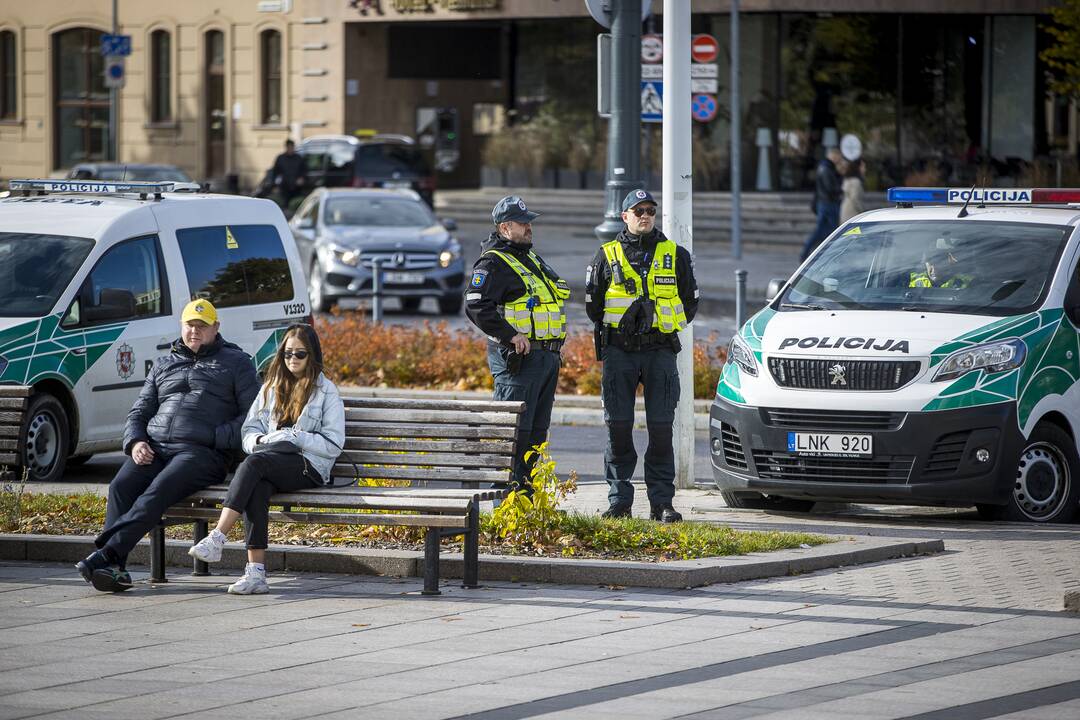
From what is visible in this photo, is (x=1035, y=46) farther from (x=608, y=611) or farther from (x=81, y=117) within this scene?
(x=608, y=611)

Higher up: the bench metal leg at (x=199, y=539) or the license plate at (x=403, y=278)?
the license plate at (x=403, y=278)

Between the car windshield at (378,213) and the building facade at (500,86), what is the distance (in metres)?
4.73

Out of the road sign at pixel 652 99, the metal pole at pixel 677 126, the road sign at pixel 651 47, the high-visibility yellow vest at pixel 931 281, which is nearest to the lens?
the high-visibility yellow vest at pixel 931 281

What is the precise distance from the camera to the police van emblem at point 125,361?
41.4 feet

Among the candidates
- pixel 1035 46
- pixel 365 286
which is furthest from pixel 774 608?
pixel 1035 46

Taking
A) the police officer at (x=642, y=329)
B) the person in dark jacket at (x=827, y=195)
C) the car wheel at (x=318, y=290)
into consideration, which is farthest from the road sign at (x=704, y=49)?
the police officer at (x=642, y=329)

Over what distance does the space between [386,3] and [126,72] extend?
10.2m

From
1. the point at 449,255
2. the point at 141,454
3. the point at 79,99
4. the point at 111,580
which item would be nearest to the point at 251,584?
the point at 111,580

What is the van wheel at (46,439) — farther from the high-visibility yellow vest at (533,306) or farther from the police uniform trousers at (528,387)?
the high-visibility yellow vest at (533,306)

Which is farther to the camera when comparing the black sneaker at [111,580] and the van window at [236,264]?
the van window at [236,264]

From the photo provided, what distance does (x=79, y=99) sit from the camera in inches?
2078

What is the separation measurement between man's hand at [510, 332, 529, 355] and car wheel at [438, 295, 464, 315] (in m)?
14.0

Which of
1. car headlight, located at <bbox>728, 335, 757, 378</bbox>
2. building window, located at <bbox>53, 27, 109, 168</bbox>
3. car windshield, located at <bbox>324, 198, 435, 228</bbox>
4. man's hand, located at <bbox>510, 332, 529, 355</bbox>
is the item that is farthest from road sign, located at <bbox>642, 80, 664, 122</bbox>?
building window, located at <bbox>53, 27, 109, 168</bbox>

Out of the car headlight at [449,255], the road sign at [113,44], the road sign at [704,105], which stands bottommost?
the car headlight at [449,255]
